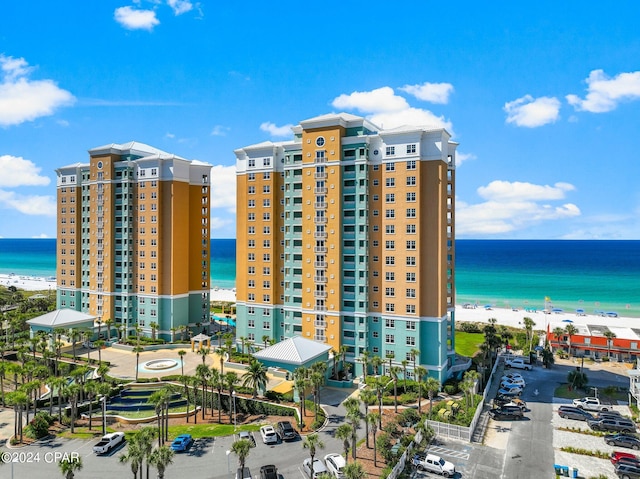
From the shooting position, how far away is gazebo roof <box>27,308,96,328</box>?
7450cm

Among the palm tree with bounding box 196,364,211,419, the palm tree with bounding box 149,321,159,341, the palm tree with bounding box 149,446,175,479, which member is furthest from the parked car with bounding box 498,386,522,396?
the palm tree with bounding box 149,321,159,341

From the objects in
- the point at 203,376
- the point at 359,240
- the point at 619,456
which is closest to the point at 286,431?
the point at 203,376

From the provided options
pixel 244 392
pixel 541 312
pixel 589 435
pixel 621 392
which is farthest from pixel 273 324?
pixel 541 312

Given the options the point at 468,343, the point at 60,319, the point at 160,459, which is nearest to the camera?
the point at 160,459

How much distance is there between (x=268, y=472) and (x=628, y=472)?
29.5 metres

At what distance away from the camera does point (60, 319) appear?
75.8 meters

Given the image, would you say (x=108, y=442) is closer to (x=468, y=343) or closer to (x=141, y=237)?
(x=141, y=237)

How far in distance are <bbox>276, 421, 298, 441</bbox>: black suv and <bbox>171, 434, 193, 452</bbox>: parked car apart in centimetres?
854

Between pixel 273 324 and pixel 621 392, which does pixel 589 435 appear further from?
pixel 273 324

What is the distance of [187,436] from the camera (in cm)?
4125

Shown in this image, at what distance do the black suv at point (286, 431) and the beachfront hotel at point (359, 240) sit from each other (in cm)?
1858

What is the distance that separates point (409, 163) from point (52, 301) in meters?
95.8

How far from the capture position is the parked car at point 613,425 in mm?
45062

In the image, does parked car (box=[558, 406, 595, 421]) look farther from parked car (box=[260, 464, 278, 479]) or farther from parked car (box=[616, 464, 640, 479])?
parked car (box=[260, 464, 278, 479])
